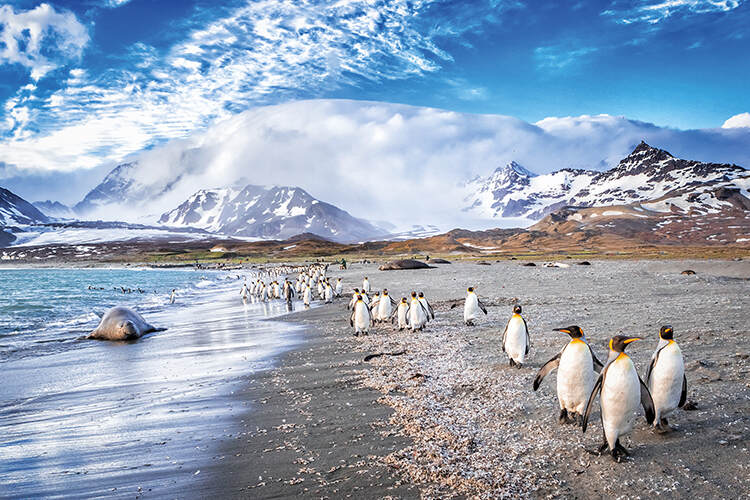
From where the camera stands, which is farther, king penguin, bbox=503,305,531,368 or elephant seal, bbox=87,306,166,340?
elephant seal, bbox=87,306,166,340

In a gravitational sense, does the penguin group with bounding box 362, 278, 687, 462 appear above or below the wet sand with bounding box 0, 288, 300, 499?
above

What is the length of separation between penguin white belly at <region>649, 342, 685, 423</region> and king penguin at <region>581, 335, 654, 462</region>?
298 mm

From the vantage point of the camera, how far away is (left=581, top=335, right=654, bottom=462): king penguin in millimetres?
4688

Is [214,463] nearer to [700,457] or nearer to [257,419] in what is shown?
[257,419]

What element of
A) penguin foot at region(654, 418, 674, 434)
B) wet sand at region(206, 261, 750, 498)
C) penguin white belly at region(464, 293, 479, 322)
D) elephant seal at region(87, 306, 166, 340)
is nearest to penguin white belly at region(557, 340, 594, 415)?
wet sand at region(206, 261, 750, 498)

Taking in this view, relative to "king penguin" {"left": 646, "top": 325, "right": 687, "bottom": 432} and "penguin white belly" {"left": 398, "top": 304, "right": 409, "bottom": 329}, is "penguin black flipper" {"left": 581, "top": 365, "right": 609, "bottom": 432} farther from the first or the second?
"penguin white belly" {"left": 398, "top": 304, "right": 409, "bottom": 329}

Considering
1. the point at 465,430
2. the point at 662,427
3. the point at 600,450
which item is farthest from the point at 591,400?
the point at 465,430

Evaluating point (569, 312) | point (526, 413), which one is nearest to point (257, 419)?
point (526, 413)

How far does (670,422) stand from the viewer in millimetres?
5348

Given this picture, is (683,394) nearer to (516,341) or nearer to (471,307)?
(516,341)

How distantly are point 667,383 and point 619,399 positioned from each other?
0.88m

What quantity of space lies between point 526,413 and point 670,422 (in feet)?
5.14

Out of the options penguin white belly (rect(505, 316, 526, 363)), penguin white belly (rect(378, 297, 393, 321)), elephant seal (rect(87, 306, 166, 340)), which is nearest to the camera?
penguin white belly (rect(505, 316, 526, 363))

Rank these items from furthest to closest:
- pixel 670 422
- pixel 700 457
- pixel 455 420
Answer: pixel 455 420
pixel 670 422
pixel 700 457
